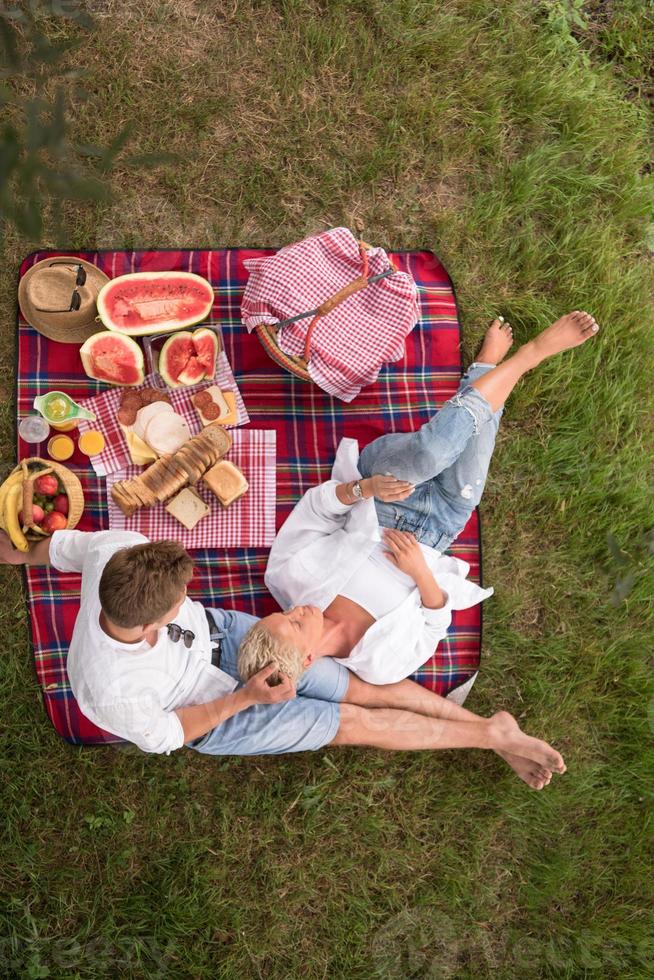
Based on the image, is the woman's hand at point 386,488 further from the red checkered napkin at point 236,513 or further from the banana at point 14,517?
the banana at point 14,517

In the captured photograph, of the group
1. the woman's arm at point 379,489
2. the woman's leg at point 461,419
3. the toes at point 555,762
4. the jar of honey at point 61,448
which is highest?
the woman's leg at point 461,419

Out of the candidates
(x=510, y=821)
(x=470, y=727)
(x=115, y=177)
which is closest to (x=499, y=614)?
(x=470, y=727)

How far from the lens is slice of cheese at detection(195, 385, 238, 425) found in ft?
14.3

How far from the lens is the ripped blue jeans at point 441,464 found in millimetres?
3791

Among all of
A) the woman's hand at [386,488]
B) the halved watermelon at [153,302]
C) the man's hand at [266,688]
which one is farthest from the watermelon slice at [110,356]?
the man's hand at [266,688]

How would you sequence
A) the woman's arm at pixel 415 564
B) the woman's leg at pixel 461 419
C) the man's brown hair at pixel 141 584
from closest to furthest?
the man's brown hair at pixel 141 584
the woman's leg at pixel 461 419
the woman's arm at pixel 415 564

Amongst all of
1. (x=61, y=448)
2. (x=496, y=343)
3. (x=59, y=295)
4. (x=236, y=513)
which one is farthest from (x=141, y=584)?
(x=496, y=343)

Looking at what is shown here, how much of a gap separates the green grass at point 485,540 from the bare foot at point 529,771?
0.15m

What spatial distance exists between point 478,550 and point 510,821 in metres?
1.72

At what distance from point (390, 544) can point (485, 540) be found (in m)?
Answer: 0.84

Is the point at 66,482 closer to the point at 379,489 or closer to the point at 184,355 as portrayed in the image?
the point at 184,355

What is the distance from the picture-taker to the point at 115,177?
15.1 ft

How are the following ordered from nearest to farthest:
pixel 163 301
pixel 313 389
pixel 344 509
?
1. pixel 344 509
2. pixel 163 301
3. pixel 313 389

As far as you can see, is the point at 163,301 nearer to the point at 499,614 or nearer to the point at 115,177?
the point at 115,177
